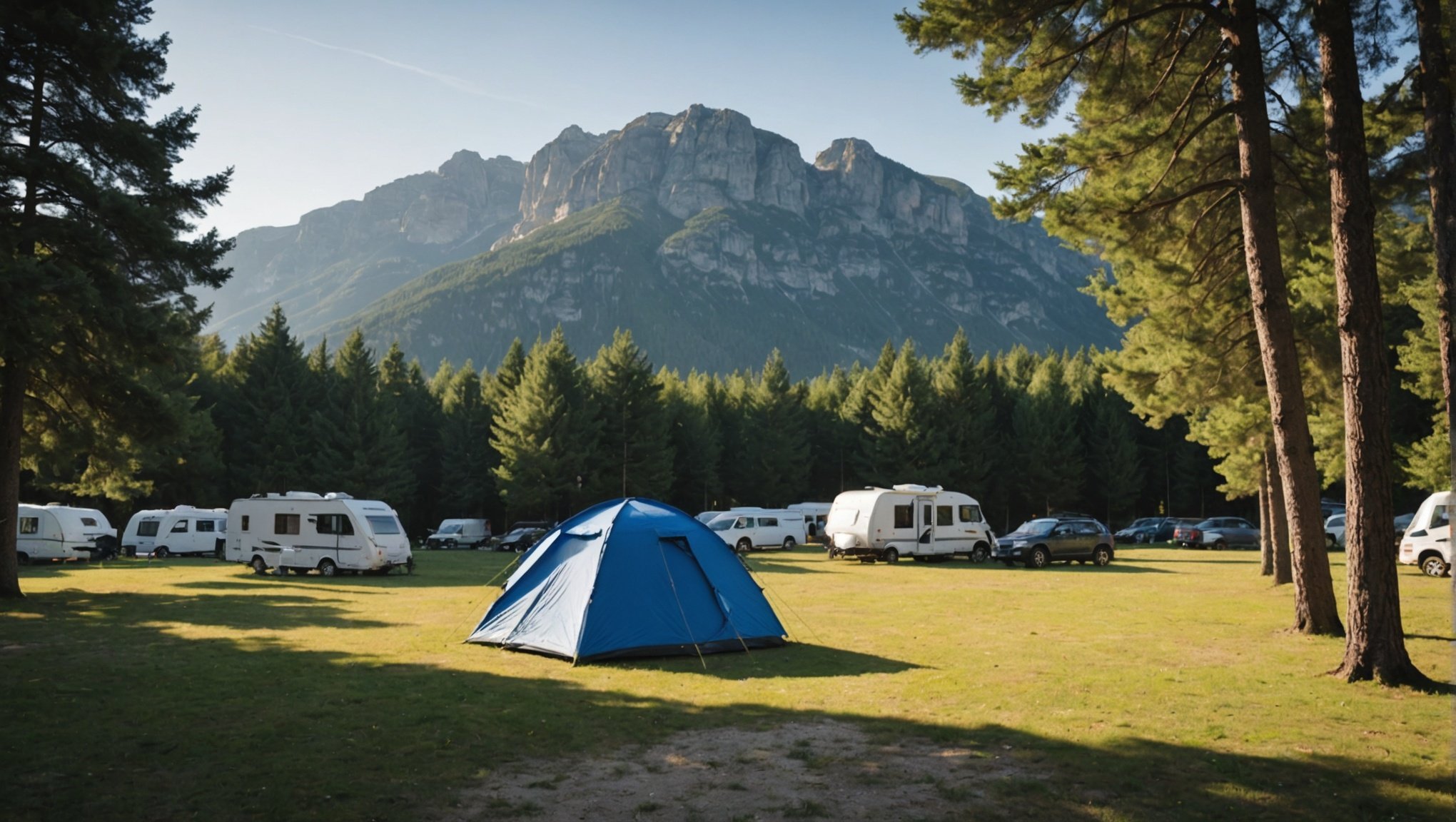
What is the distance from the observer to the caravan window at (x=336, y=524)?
1049 inches

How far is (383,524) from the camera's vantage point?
90.0 feet

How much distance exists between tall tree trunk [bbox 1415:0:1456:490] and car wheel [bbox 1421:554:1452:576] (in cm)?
1721

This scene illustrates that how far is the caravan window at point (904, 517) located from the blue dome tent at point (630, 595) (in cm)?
1880

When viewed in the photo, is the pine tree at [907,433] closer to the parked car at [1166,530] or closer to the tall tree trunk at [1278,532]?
the parked car at [1166,530]

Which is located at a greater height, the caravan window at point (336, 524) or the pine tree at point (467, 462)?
the pine tree at point (467, 462)

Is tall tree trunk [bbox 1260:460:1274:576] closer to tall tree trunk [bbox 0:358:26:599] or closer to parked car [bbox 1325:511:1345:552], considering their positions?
parked car [bbox 1325:511:1345:552]

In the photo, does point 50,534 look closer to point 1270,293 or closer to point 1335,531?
point 1270,293

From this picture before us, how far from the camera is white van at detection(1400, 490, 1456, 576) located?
74.8 ft

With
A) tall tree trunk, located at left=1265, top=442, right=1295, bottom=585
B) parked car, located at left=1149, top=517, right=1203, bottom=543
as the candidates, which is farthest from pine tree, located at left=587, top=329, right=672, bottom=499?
tall tree trunk, located at left=1265, top=442, right=1295, bottom=585

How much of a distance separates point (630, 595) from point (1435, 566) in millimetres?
21638

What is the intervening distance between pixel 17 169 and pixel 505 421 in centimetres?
3867

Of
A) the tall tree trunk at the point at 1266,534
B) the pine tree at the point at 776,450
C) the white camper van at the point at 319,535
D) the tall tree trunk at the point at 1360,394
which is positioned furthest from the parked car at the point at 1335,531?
the white camper van at the point at 319,535

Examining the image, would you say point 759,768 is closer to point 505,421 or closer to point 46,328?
point 46,328

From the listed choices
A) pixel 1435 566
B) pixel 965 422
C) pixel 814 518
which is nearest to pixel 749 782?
pixel 1435 566
